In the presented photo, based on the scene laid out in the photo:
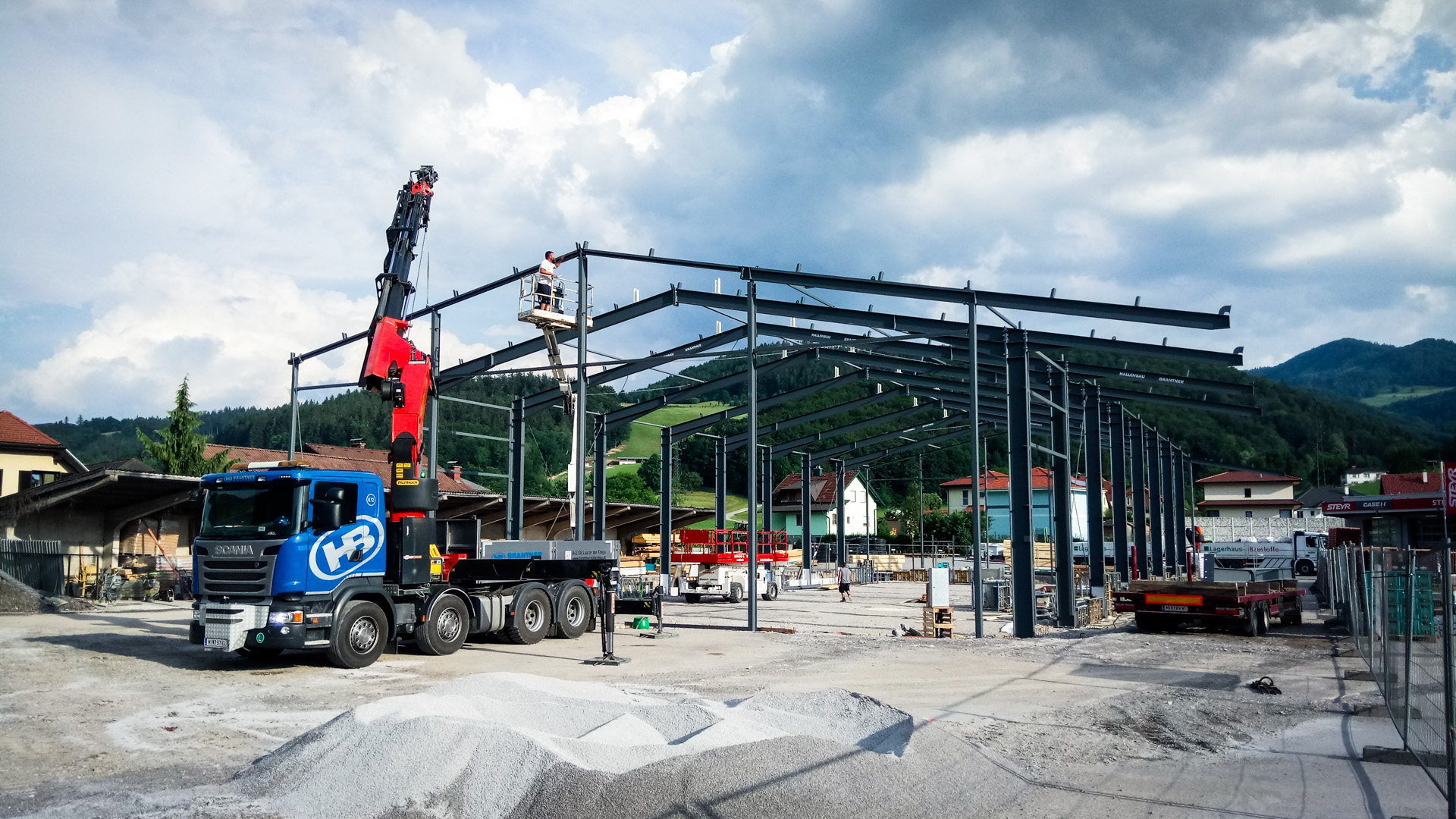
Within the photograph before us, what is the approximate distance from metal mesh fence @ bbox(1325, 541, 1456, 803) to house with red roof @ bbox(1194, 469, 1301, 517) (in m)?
96.8

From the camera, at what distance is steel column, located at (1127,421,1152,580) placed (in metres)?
40.8

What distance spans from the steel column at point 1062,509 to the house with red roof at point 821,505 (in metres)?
58.0

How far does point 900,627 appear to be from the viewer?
74.7ft

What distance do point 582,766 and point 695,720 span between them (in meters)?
1.99

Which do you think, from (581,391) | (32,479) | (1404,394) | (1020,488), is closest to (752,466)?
(581,391)

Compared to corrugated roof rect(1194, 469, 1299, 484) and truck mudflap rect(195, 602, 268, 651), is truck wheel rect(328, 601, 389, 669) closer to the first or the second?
truck mudflap rect(195, 602, 268, 651)

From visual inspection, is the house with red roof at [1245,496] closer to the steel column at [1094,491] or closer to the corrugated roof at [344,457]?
the steel column at [1094,491]

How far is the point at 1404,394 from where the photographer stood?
18625cm

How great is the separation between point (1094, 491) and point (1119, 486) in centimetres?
993

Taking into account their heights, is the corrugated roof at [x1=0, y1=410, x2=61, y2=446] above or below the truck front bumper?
above

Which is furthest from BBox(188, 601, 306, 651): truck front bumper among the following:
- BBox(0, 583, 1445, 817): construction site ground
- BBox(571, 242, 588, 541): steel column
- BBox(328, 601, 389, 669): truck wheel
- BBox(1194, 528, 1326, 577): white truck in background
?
BBox(1194, 528, 1326, 577): white truck in background

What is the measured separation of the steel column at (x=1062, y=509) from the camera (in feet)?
78.6

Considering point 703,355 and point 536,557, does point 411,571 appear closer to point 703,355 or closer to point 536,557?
point 536,557

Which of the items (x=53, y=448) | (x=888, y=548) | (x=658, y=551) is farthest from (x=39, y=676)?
(x=888, y=548)
